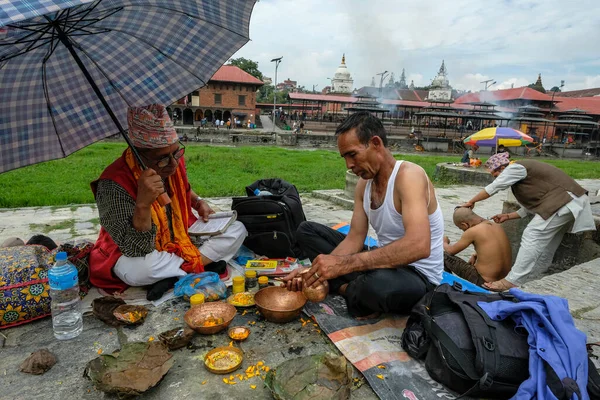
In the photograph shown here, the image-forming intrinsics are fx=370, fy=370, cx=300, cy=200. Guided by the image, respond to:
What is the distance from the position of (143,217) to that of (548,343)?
2.48 meters

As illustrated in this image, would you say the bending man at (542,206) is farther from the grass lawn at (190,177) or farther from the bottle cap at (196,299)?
Answer: the grass lawn at (190,177)

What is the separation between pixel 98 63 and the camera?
282 cm

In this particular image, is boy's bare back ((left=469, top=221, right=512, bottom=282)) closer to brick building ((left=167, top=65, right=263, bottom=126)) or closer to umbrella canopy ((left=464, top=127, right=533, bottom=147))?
umbrella canopy ((left=464, top=127, right=533, bottom=147))

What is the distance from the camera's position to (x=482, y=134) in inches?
470

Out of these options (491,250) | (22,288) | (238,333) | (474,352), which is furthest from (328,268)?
(491,250)

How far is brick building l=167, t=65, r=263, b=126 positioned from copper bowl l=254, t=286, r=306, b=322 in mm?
39448

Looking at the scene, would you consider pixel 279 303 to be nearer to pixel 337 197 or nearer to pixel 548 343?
pixel 548 343

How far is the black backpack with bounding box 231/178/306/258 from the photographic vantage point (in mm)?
3779

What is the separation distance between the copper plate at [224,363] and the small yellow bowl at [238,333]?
135mm

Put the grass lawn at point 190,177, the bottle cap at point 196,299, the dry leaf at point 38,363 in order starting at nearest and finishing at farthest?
the dry leaf at point 38,363, the bottle cap at point 196,299, the grass lawn at point 190,177

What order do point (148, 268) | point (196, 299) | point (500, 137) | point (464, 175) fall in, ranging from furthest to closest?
point (464, 175) → point (500, 137) → point (148, 268) → point (196, 299)

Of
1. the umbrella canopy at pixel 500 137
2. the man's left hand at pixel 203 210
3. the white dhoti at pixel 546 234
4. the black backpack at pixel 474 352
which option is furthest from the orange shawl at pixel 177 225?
the umbrella canopy at pixel 500 137

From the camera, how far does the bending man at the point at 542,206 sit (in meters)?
3.99

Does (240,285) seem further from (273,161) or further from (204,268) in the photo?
(273,161)
